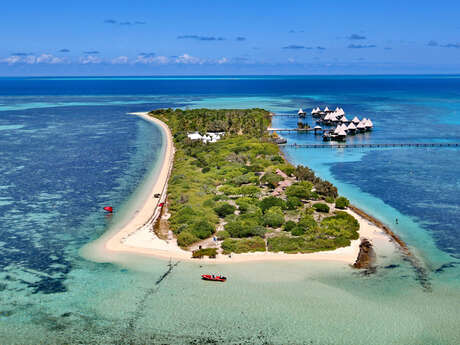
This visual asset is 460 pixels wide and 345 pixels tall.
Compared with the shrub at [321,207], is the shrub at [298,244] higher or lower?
lower

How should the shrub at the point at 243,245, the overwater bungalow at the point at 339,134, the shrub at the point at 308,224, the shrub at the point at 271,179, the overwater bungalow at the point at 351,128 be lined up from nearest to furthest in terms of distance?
1. the shrub at the point at 243,245
2. the shrub at the point at 308,224
3. the shrub at the point at 271,179
4. the overwater bungalow at the point at 339,134
5. the overwater bungalow at the point at 351,128

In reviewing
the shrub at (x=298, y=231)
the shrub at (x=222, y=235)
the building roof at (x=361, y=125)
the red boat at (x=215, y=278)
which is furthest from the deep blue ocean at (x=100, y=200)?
the shrub at (x=298, y=231)

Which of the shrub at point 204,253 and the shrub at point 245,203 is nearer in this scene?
the shrub at point 204,253

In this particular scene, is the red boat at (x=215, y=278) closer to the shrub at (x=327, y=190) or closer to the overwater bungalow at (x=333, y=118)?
the shrub at (x=327, y=190)

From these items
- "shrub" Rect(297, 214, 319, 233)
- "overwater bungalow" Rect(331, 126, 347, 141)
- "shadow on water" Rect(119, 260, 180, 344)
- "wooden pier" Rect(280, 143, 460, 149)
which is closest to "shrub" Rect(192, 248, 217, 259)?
"shadow on water" Rect(119, 260, 180, 344)

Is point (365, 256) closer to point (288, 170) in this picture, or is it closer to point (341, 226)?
point (341, 226)

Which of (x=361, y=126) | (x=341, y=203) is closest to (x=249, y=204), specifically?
(x=341, y=203)

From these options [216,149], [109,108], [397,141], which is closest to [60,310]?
[216,149]

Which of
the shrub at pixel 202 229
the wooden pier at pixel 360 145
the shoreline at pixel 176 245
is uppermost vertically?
the wooden pier at pixel 360 145
